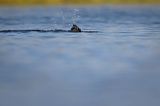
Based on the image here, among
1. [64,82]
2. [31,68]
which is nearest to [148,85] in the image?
[64,82]

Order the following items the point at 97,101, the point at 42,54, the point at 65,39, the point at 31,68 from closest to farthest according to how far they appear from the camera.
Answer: the point at 97,101 < the point at 31,68 < the point at 42,54 < the point at 65,39

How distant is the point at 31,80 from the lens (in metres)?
28.5

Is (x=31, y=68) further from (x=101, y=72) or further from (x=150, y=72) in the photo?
(x=150, y=72)

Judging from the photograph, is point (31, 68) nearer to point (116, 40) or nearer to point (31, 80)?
point (31, 80)

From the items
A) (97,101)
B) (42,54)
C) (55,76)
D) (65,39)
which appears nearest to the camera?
(97,101)

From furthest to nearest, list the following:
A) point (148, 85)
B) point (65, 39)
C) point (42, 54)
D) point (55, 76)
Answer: point (65, 39) → point (42, 54) → point (55, 76) → point (148, 85)

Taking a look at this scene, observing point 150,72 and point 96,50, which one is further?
point 96,50

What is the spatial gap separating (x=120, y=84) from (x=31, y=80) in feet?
13.7

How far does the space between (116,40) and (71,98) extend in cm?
2612

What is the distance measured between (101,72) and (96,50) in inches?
441

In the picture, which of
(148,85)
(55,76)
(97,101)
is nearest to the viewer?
(97,101)

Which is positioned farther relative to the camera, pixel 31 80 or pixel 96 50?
pixel 96 50

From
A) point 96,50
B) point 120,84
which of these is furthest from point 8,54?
point 120,84

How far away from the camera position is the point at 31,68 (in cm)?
3228
